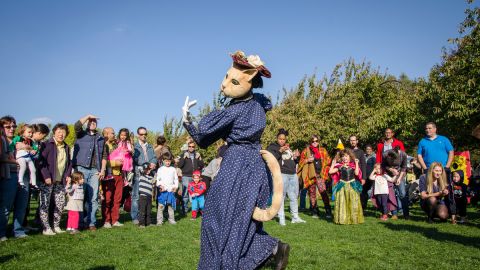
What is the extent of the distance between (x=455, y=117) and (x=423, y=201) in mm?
9497

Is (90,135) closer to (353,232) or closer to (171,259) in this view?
(171,259)

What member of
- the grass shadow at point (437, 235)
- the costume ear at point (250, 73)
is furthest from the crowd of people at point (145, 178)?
the costume ear at point (250, 73)

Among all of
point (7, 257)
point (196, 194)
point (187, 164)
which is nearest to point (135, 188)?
point (196, 194)

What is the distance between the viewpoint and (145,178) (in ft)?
29.3

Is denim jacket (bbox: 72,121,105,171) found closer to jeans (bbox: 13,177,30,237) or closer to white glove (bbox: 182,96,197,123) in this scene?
jeans (bbox: 13,177,30,237)

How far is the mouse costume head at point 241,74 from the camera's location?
3.72m

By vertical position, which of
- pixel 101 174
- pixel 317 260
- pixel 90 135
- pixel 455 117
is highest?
pixel 455 117

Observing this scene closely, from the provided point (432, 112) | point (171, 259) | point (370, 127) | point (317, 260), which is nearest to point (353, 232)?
point (317, 260)

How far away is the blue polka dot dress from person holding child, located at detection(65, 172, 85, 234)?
17.3 ft

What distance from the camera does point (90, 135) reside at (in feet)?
27.1

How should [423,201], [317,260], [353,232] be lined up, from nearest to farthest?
[317,260] → [353,232] → [423,201]

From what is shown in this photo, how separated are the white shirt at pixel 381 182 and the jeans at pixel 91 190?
23.0 feet

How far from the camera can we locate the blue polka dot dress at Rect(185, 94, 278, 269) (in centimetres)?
323

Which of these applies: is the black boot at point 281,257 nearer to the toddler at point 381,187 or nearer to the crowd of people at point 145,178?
the crowd of people at point 145,178
